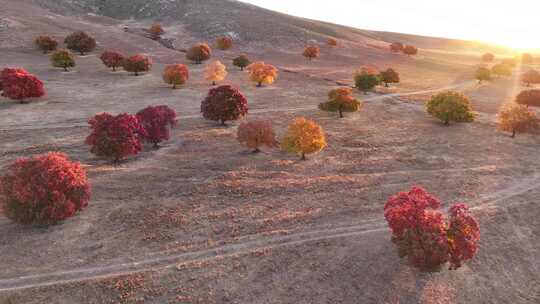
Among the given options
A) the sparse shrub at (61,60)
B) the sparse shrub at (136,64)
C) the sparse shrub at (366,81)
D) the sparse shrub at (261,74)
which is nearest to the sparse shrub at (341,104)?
the sparse shrub at (366,81)

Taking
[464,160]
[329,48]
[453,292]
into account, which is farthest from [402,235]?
[329,48]

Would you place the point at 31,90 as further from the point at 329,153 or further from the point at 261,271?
the point at 261,271

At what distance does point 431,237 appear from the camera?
2155 centimetres

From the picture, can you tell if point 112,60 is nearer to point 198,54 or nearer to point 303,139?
point 198,54

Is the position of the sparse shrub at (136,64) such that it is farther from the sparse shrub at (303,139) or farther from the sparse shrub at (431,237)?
the sparse shrub at (431,237)

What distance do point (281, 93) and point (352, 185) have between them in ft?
106

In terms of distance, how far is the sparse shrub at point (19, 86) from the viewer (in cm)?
4825

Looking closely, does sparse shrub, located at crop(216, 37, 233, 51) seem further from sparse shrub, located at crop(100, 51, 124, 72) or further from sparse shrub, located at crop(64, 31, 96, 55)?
sparse shrub, located at crop(100, 51, 124, 72)

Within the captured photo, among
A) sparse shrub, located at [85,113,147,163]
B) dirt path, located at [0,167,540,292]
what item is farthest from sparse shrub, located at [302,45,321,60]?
dirt path, located at [0,167,540,292]

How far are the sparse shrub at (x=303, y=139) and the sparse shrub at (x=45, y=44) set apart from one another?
63.3 metres

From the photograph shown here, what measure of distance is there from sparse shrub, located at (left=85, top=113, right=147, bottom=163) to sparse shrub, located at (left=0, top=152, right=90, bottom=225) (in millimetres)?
6712

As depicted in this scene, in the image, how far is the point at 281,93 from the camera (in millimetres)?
61156

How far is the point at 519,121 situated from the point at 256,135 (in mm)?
29468

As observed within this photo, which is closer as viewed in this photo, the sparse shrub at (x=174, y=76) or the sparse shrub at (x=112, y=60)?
the sparse shrub at (x=174, y=76)
